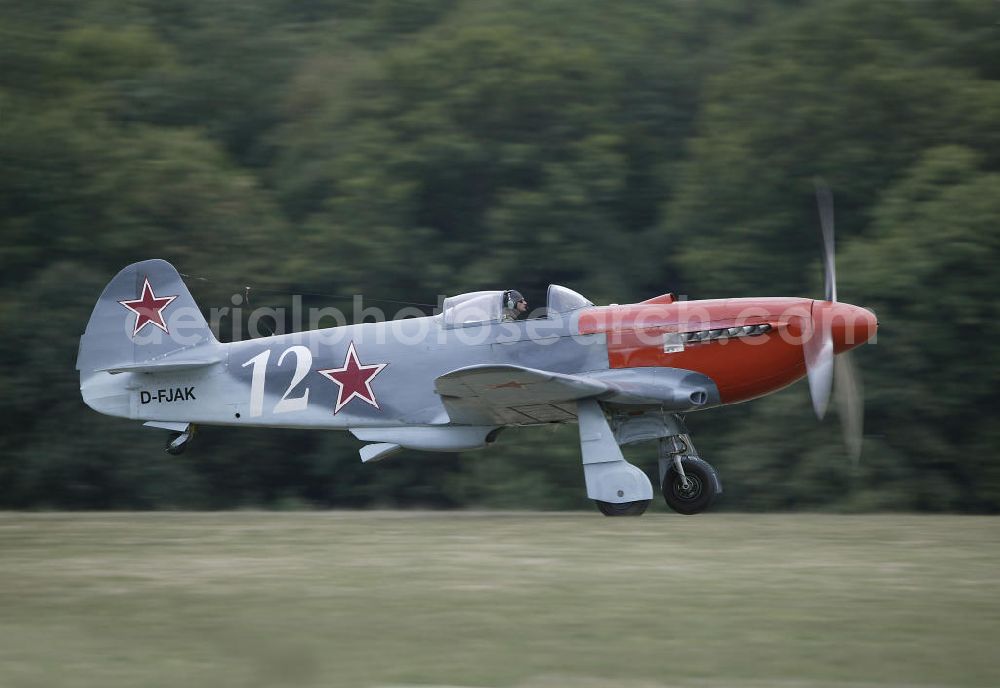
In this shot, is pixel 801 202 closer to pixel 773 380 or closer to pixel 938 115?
pixel 938 115

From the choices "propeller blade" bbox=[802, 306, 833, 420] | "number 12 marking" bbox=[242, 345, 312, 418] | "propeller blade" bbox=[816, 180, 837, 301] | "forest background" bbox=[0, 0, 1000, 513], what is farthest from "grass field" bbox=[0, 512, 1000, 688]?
"forest background" bbox=[0, 0, 1000, 513]

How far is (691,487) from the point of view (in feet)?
36.2

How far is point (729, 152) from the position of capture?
23.3 meters

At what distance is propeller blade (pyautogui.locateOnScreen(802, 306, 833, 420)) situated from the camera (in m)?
9.98

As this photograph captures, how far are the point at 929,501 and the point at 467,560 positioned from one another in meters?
11.8

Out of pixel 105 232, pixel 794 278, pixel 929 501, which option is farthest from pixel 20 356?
pixel 929 501

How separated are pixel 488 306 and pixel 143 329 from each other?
3.58 meters

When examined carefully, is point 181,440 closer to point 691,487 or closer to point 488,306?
point 488,306

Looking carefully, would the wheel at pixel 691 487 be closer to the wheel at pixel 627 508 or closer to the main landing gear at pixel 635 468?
the main landing gear at pixel 635 468

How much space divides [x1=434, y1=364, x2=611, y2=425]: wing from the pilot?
852 mm

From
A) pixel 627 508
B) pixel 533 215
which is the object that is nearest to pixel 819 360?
pixel 627 508

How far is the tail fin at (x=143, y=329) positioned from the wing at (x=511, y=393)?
300cm

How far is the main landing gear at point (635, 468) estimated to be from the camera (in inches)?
414

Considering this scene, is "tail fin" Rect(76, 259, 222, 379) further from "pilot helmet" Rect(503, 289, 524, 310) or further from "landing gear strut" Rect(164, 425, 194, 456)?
"pilot helmet" Rect(503, 289, 524, 310)
